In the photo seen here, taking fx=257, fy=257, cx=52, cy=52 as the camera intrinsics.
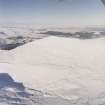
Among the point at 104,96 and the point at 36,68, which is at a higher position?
the point at 36,68

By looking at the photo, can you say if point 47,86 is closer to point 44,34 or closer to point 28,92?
point 28,92

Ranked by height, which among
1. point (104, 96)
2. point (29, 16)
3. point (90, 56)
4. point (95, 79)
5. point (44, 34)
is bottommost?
point (104, 96)

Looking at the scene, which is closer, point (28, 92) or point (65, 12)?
point (28, 92)

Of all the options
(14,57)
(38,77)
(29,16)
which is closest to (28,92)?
(38,77)

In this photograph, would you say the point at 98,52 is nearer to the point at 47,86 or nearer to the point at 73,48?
the point at 73,48
